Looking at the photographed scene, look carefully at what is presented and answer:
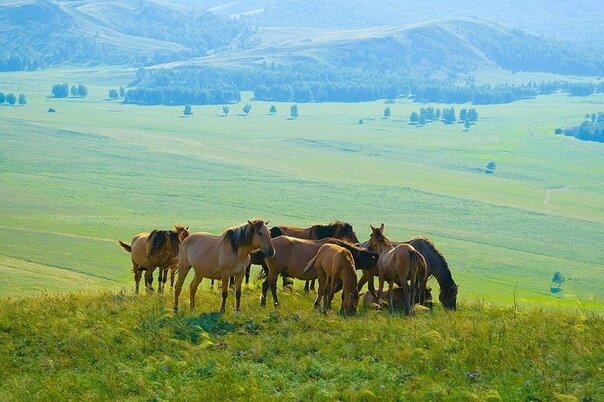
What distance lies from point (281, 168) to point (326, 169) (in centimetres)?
886

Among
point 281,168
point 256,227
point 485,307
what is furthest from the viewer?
point 281,168

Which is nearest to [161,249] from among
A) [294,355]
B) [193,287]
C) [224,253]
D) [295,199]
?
[193,287]

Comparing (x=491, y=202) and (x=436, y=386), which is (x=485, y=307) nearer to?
(x=436, y=386)

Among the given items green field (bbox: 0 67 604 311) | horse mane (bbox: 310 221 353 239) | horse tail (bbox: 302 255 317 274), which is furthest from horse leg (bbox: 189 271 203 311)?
green field (bbox: 0 67 604 311)

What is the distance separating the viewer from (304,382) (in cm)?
1445

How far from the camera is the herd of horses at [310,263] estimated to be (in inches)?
754

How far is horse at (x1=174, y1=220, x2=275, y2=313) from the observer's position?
61.9 feet

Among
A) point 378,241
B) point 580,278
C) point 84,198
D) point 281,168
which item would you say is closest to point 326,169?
point 281,168

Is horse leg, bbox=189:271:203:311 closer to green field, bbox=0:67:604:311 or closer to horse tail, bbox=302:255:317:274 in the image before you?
horse tail, bbox=302:255:317:274

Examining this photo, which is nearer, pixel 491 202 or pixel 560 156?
pixel 491 202

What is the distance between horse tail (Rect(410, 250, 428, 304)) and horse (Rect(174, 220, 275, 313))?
11.1ft

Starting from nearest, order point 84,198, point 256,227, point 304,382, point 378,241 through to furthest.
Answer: point 304,382 < point 256,227 < point 378,241 < point 84,198

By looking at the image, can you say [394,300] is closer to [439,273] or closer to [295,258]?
[439,273]

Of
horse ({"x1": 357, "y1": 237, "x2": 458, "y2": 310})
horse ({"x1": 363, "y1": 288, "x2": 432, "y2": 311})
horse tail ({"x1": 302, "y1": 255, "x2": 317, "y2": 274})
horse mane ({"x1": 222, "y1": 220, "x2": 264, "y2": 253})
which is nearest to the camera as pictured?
horse mane ({"x1": 222, "y1": 220, "x2": 264, "y2": 253})
